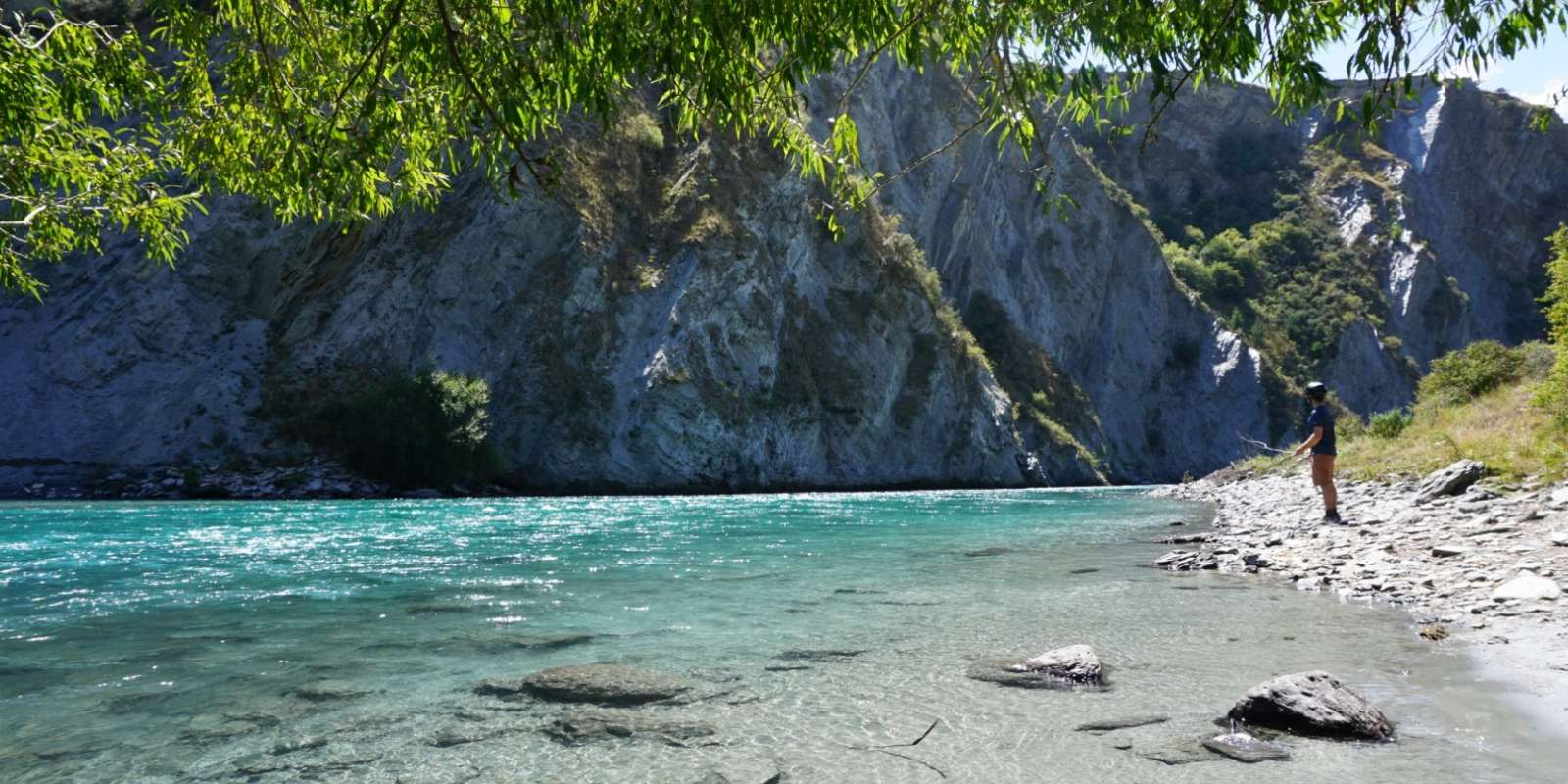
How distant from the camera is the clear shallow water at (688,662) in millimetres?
4957

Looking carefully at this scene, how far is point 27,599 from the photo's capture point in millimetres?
10828

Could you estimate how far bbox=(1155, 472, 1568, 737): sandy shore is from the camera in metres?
6.58

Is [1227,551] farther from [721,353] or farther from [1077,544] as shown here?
[721,353]

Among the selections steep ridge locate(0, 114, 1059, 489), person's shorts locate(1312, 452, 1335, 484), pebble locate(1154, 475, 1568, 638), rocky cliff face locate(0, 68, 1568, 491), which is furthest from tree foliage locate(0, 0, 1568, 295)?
steep ridge locate(0, 114, 1059, 489)

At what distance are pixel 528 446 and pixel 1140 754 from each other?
162 feet

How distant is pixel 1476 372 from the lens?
31.3 metres

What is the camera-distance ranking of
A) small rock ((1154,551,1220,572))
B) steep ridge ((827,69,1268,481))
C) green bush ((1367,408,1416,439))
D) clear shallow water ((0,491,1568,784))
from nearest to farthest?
clear shallow water ((0,491,1568,784)), small rock ((1154,551,1220,572)), green bush ((1367,408,1416,439)), steep ridge ((827,69,1268,481))

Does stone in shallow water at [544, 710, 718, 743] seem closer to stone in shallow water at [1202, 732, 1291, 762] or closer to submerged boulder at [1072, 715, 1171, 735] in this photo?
submerged boulder at [1072, 715, 1171, 735]

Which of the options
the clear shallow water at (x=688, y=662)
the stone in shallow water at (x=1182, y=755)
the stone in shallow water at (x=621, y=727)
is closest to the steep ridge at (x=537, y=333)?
the clear shallow water at (x=688, y=662)

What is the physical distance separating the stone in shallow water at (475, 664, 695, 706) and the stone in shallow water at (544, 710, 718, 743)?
0.27m

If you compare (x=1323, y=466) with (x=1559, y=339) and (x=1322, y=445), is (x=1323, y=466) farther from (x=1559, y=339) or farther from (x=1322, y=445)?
(x=1559, y=339)

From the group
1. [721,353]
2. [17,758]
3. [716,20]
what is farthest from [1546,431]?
[721,353]

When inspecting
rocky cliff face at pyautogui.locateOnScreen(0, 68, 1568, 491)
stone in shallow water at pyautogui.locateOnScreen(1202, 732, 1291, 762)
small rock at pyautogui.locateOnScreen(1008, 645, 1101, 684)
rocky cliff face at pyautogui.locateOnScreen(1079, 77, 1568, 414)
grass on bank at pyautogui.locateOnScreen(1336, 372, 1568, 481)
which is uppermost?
rocky cliff face at pyautogui.locateOnScreen(1079, 77, 1568, 414)

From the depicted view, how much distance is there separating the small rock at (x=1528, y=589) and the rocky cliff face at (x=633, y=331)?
31686 millimetres
